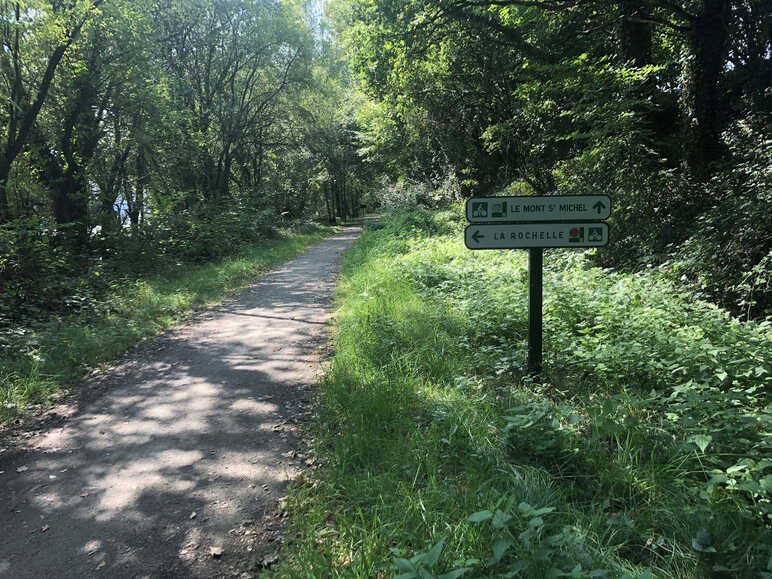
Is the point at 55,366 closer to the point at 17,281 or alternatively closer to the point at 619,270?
the point at 17,281

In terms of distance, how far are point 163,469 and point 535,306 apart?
138 inches

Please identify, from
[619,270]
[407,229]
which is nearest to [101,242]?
[407,229]

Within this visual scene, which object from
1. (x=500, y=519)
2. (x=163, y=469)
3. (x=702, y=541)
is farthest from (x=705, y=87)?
(x=163, y=469)

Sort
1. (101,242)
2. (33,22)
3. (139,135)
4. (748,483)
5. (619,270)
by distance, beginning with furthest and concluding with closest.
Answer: (139,135) < (101,242) < (33,22) < (619,270) < (748,483)

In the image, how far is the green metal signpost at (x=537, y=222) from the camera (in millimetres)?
3764

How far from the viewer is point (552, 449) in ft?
9.26

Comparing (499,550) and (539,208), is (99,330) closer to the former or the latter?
(539,208)

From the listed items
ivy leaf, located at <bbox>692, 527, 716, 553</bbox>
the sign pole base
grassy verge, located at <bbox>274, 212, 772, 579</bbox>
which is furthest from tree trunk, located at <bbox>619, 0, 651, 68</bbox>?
ivy leaf, located at <bbox>692, 527, 716, 553</bbox>

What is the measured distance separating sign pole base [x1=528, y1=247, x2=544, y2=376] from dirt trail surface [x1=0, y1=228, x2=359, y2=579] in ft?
7.60

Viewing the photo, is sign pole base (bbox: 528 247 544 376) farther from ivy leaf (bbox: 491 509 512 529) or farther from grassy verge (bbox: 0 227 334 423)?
grassy verge (bbox: 0 227 334 423)

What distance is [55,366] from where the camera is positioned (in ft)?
17.8

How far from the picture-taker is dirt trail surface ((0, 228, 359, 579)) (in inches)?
101

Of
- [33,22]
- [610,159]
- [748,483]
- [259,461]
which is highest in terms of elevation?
[33,22]

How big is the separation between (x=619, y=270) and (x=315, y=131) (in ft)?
74.9
